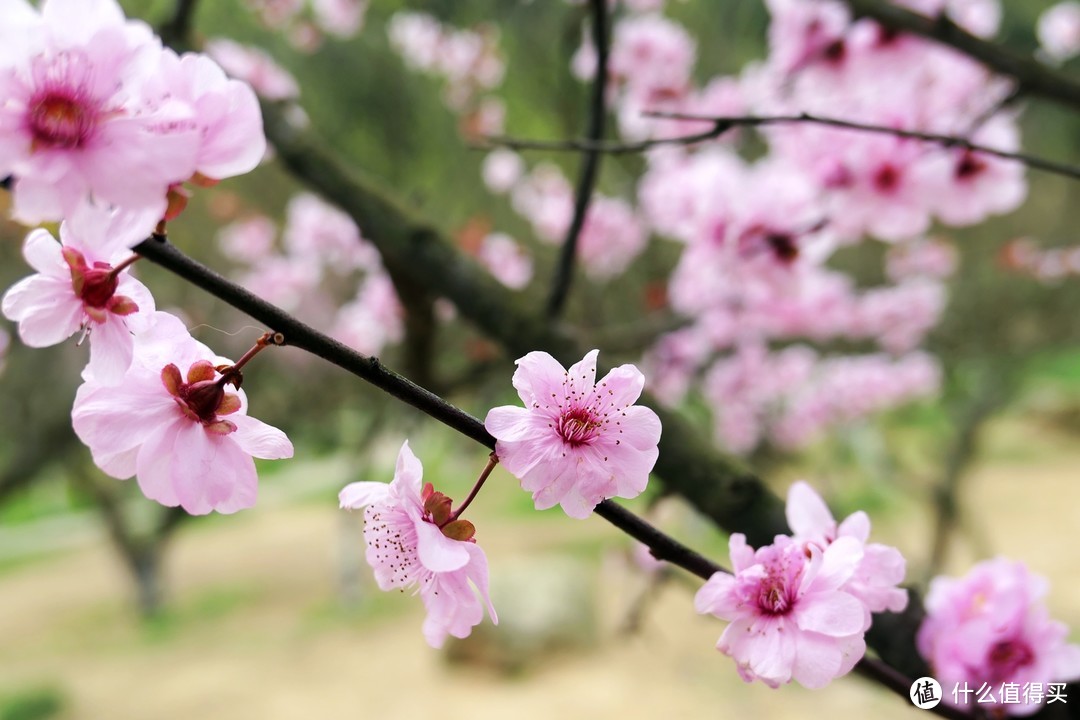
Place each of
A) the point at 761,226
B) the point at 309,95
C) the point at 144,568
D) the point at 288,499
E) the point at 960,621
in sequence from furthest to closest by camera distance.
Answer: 1. the point at 288,499
2. the point at 309,95
3. the point at 144,568
4. the point at 761,226
5. the point at 960,621

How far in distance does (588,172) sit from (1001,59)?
1.42ft

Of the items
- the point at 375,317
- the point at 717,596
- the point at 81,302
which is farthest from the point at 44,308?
the point at 375,317

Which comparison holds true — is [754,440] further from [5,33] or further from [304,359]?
[5,33]

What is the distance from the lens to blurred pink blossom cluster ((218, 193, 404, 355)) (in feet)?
6.93

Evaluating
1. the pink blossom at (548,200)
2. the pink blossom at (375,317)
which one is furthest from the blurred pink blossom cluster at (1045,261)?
the pink blossom at (375,317)

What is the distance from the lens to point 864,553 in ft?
1.21

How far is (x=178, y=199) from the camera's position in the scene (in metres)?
0.27

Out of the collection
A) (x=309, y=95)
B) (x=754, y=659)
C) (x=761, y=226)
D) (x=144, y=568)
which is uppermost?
(x=309, y=95)

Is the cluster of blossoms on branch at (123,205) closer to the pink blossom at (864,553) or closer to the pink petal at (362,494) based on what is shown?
the pink petal at (362,494)

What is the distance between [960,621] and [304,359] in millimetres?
4320

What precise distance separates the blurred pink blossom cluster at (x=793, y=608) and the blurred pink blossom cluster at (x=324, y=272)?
29.4 inches

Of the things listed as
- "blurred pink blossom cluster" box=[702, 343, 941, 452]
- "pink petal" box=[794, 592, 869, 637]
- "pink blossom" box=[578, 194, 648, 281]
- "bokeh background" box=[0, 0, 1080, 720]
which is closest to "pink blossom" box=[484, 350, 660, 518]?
"pink petal" box=[794, 592, 869, 637]

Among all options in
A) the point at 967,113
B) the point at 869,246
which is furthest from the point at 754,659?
the point at 869,246

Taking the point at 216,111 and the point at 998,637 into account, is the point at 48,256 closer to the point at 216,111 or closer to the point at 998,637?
the point at 216,111
